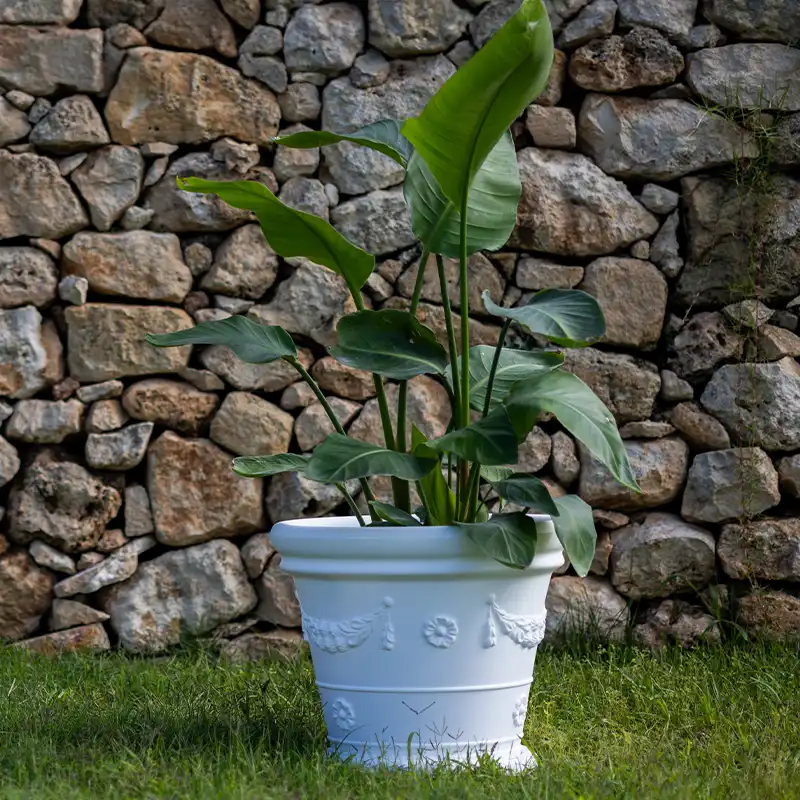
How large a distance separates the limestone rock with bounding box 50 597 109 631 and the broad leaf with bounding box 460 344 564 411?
1.42 m

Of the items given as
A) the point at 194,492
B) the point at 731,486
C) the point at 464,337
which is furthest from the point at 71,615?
the point at 731,486

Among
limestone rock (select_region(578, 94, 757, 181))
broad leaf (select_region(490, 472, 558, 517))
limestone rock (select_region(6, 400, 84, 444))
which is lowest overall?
limestone rock (select_region(6, 400, 84, 444))

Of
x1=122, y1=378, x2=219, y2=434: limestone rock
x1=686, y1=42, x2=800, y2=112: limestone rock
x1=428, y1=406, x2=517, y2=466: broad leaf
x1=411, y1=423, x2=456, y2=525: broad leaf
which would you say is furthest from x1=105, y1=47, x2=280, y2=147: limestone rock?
x1=428, y1=406, x2=517, y2=466: broad leaf

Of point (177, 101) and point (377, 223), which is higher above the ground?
point (177, 101)

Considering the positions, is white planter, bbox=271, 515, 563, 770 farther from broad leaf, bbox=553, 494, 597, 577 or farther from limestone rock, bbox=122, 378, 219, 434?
limestone rock, bbox=122, 378, 219, 434

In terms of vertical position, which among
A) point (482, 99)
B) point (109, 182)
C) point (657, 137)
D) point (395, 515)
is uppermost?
point (482, 99)

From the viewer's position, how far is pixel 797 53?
3.12 metres

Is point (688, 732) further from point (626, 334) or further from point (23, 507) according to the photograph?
point (23, 507)

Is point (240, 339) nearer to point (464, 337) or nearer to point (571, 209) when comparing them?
point (464, 337)

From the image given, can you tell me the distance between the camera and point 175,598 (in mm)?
3023

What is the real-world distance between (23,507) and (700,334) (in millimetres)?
2040

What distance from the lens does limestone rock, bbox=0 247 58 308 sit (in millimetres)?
3016

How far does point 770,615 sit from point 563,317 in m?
1.46

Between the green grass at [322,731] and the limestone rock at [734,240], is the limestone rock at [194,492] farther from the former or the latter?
the limestone rock at [734,240]
